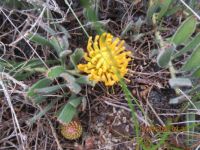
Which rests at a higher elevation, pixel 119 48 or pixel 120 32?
pixel 120 32

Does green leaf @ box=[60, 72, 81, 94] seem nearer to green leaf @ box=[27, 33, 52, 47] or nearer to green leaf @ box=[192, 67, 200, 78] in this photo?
green leaf @ box=[27, 33, 52, 47]

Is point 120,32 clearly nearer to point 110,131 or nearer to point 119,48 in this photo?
point 119,48

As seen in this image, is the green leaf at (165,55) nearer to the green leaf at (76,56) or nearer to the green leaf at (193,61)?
the green leaf at (193,61)

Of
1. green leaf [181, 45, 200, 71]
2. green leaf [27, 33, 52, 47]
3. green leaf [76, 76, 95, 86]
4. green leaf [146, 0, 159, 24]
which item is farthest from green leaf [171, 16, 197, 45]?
green leaf [27, 33, 52, 47]

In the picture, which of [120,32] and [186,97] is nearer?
[186,97]

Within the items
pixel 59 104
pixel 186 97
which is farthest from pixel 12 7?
pixel 186 97

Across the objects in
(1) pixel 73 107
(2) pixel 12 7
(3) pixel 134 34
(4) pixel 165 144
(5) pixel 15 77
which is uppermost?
(2) pixel 12 7

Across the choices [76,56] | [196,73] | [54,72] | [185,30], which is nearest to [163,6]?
[185,30]
